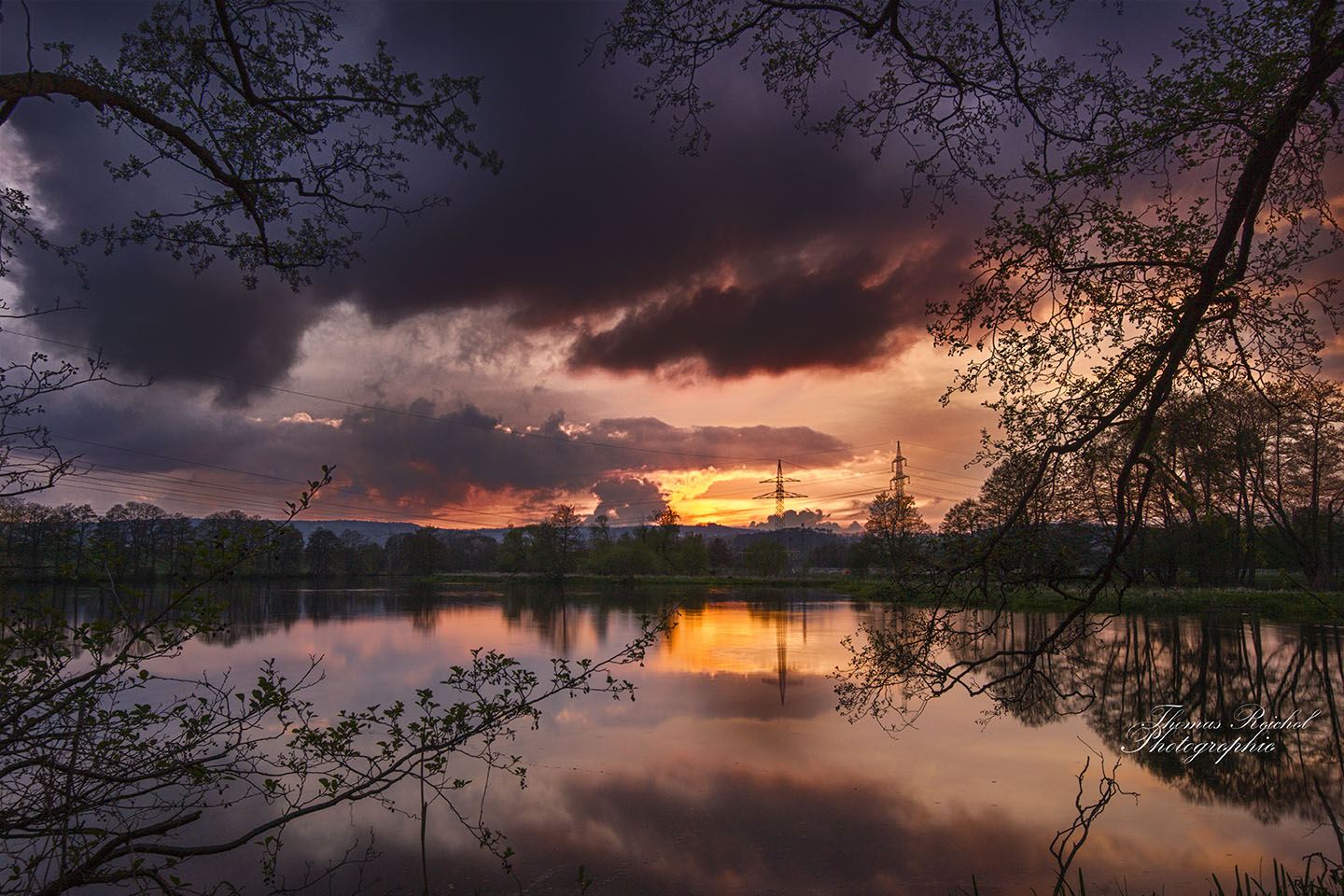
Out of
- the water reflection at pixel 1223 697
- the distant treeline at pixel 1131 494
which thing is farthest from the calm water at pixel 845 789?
the distant treeline at pixel 1131 494

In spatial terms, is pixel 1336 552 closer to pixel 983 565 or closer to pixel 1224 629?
pixel 1224 629

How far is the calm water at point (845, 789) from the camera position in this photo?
26.1 ft

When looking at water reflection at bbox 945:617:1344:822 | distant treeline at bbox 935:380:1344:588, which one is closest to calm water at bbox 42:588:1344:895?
water reflection at bbox 945:617:1344:822

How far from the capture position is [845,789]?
10.6 meters

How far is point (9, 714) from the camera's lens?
3.13m

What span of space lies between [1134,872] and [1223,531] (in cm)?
478

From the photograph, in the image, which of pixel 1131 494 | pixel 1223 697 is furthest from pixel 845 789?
pixel 1223 697

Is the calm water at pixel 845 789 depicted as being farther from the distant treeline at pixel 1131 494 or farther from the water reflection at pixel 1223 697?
the distant treeline at pixel 1131 494

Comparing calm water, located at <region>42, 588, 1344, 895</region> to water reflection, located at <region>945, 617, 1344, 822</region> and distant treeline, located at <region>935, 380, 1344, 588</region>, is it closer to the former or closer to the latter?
water reflection, located at <region>945, 617, 1344, 822</region>

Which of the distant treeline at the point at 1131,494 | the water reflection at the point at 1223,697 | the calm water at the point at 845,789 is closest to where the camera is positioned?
the distant treeline at the point at 1131,494

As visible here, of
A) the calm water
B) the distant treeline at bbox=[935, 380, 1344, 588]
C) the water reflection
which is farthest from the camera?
the water reflection

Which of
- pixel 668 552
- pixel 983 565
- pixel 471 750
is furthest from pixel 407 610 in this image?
pixel 668 552

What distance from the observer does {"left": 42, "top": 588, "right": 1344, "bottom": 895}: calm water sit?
796 centimetres

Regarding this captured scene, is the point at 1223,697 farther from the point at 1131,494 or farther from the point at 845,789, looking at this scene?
the point at 1131,494
